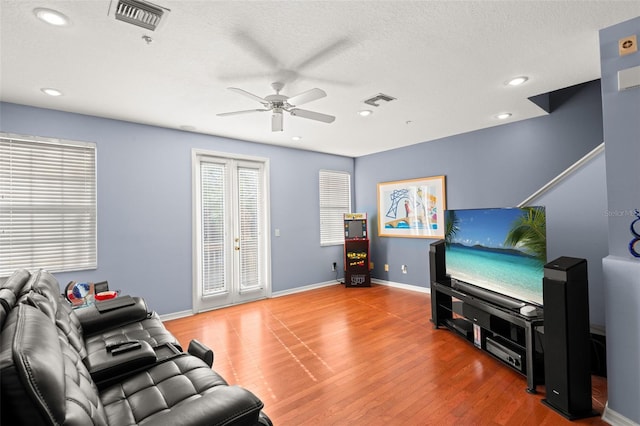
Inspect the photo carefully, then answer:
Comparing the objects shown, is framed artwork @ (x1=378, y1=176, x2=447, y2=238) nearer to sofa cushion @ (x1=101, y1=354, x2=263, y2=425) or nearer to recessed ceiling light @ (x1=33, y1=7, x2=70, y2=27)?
sofa cushion @ (x1=101, y1=354, x2=263, y2=425)

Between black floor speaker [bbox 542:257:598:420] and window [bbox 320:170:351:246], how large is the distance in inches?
164

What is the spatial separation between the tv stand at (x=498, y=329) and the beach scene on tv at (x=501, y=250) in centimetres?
19

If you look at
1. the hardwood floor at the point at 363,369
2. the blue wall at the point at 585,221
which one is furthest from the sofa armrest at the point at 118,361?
the blue wall at the point at 585,221

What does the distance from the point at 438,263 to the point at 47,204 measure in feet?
14.7

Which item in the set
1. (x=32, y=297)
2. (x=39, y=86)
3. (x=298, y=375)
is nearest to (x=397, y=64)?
(x=298, y=375)

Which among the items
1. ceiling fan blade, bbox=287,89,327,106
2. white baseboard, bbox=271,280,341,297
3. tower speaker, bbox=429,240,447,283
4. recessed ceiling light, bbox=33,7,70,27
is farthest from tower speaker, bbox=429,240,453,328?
recessed ceiling light, bbox=33,7,70,27

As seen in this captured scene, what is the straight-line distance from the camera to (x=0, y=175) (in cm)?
317

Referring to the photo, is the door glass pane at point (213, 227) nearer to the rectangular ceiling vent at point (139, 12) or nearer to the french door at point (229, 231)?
the french door at point (229, 231)

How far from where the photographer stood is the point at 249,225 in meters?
5.04

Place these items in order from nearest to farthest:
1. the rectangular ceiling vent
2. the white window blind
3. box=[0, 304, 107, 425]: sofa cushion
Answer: box=[0, 304, 107, 425]: sofa cushion, the rectangular ceiling vent, the white window blind

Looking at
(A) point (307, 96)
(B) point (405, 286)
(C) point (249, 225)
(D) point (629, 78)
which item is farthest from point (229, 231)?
(D) point (629, 78)

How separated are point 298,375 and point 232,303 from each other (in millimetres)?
2435

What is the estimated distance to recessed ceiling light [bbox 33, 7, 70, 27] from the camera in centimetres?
181

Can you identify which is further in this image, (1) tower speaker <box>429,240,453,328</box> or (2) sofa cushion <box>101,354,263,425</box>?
(1) tower speaker <box>429,240,453,328</box>
